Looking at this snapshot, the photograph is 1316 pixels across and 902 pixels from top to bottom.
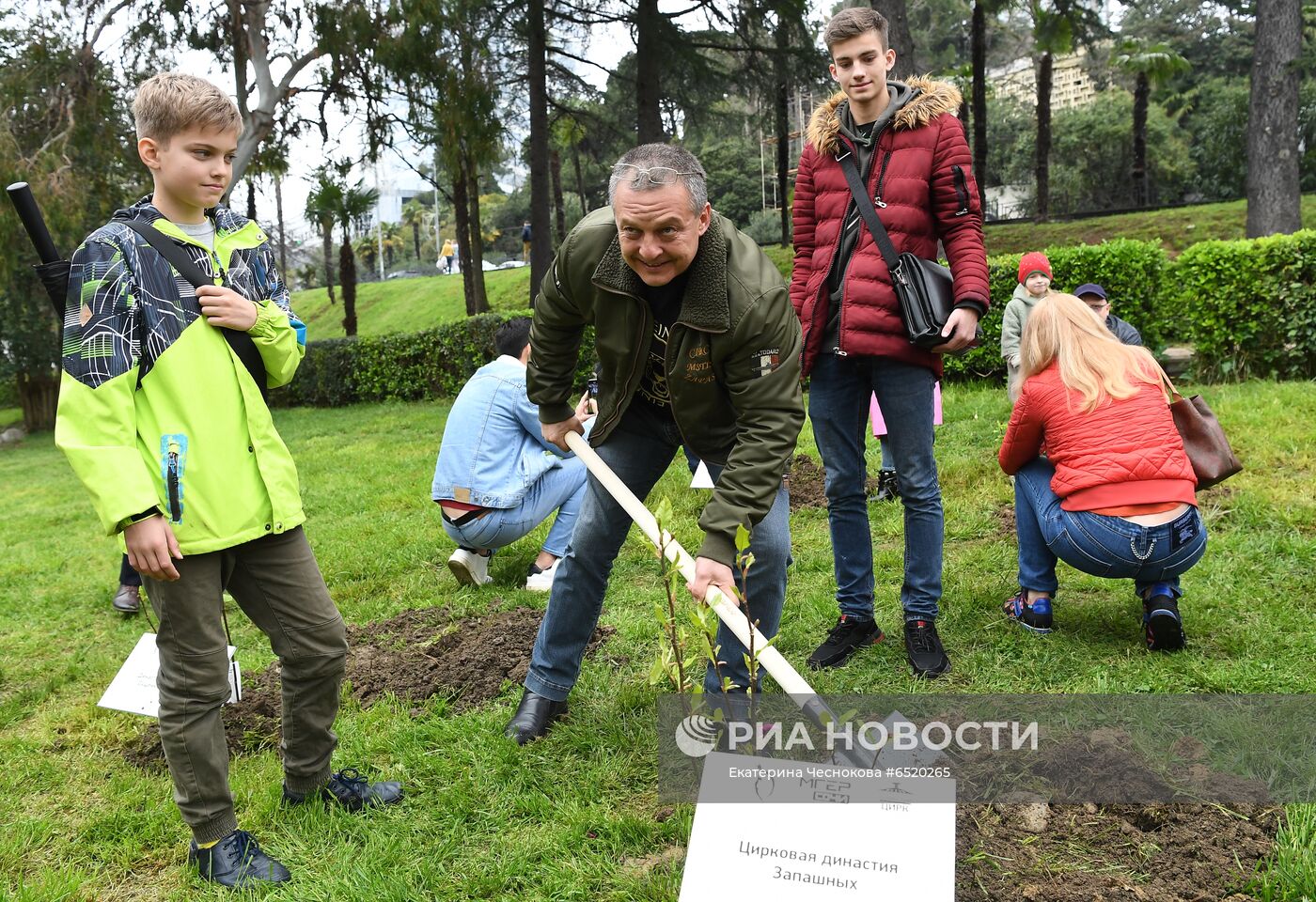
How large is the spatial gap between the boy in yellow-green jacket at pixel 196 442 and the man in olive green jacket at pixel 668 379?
2.47ft

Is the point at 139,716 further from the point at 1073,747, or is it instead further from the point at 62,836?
the point at 1073,747

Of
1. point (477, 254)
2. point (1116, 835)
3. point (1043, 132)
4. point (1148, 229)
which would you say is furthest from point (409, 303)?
point (1116, 835)

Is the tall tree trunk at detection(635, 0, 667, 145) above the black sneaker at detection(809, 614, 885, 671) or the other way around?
above

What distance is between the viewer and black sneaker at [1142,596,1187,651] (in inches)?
136

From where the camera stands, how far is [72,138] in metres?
13.7

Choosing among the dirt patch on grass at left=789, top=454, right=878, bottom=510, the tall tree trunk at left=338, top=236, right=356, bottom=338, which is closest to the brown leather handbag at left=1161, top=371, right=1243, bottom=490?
the dirt patch on grass at left=789, top=454, right=878, bottom=510

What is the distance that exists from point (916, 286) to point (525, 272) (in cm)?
2989

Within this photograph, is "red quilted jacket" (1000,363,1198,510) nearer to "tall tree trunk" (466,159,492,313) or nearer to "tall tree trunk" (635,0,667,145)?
"tall tree trunk" (635,0,667,145)

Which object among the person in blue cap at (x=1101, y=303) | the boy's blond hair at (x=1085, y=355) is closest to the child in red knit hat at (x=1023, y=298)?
the person in blue cap at (x=1101, y=303)

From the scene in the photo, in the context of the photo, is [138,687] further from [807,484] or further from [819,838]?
[807,484]

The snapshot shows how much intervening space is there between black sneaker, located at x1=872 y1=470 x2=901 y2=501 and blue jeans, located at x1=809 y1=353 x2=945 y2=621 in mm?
2256

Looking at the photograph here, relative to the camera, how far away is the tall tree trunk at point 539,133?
1293cm

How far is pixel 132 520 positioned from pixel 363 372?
1566 centimetres

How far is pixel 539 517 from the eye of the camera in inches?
195
